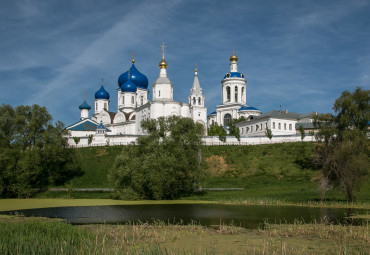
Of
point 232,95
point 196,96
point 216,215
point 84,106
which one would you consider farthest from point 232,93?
point 216,215

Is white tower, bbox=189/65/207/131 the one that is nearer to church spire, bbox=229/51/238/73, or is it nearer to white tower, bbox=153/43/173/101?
white tower, bbox=153/43/173/101

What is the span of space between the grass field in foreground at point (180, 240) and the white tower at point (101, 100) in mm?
76871

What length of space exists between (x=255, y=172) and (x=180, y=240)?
31.1m

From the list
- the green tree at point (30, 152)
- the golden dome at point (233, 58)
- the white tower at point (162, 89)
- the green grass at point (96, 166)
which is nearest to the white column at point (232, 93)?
the golden dome at point (233, 58)

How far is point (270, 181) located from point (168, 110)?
28.6 m

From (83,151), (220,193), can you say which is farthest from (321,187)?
(83,151)

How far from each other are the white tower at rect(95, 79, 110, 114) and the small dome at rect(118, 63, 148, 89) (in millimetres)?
9421

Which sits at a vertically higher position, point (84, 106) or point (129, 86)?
point (129, 86)

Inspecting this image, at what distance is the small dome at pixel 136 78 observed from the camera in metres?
80.4

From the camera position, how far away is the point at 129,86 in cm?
7906

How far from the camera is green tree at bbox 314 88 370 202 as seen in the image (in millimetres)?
24006

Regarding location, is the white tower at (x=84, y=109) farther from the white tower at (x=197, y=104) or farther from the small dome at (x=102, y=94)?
the white tower at (x=197, y=104)

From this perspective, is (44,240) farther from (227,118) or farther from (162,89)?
(227,118)

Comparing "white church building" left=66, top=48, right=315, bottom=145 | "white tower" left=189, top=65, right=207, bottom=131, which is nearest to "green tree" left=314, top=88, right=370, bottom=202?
"white church building" left=66, top=48, right=315, bottom=145
